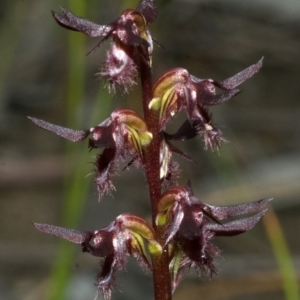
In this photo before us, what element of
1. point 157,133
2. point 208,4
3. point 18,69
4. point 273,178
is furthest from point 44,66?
point 157,133

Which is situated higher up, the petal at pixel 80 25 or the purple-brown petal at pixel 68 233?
the petal at pixel 80 25

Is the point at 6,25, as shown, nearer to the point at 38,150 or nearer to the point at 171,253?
the point at 38,150

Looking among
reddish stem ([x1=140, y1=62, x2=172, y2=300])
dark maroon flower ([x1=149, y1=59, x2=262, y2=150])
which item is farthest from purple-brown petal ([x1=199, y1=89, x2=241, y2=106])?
reddish stem ([x1=140, y1=62, x2=172, y2=300])

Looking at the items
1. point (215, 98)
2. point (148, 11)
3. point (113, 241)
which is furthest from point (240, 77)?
point (113, 241)

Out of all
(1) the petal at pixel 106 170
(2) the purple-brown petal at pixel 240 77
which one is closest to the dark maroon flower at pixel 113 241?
(1) the petal at pixel 106 170

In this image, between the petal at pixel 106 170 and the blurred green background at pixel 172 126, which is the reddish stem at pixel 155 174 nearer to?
the petal at pixel 106 170
